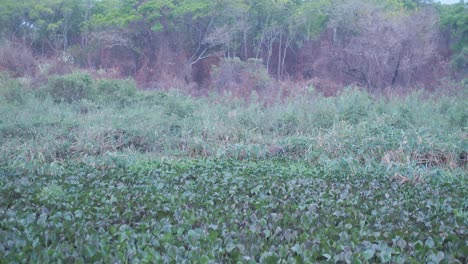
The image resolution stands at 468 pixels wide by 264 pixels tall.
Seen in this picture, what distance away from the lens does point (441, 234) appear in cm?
450

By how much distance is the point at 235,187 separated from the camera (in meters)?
6.72

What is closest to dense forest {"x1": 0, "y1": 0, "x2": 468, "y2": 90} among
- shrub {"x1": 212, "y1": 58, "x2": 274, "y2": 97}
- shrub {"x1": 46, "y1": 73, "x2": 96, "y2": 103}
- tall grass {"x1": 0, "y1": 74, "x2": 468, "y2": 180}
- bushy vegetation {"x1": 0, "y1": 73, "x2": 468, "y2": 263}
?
shrub {"x1": 212, "y1": 58, "x2": 274, "y2": 97}

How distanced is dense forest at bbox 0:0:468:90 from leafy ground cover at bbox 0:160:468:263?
16.2 m

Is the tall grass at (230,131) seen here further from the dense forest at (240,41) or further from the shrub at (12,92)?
the dense forest at (240,41)

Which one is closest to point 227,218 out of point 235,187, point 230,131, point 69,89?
point 235,187

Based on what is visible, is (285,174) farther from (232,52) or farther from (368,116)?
(232,52)

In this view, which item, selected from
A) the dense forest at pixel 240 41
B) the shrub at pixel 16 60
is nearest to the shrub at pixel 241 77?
the dense forest at pixel 240 41

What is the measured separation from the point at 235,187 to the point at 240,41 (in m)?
21.1

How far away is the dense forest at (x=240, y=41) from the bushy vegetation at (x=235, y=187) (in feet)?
28.6

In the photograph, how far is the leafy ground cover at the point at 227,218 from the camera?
12.7 feet

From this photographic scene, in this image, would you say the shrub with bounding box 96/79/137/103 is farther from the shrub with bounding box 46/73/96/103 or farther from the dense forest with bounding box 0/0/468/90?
the dense forest with bounding box 0/0/468/90

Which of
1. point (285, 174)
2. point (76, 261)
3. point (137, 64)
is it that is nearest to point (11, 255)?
point (76, 261)

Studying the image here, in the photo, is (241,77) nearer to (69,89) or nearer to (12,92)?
(69,89)

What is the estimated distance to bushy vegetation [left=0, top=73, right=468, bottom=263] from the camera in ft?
13.3
